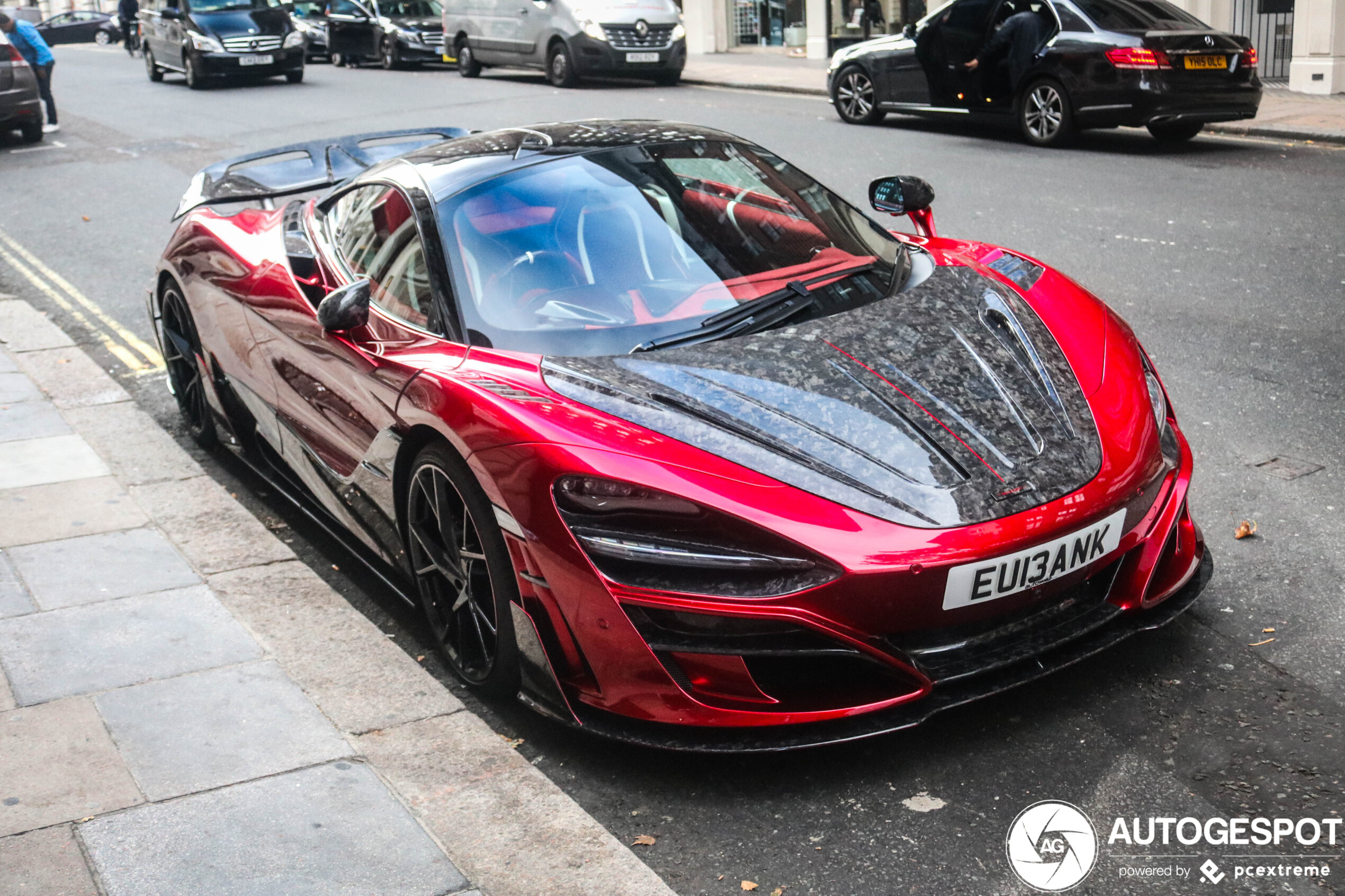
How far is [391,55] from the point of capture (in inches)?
1043

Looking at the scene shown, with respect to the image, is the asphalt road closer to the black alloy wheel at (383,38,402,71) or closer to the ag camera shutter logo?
the ag camera shutter logo

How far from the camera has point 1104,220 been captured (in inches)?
358

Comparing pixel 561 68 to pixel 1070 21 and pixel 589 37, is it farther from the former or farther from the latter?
pixel 1070 21

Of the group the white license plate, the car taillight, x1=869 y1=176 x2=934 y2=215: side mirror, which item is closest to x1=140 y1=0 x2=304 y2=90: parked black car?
the car taillight

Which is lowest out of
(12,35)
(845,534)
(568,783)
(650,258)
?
(568,783)

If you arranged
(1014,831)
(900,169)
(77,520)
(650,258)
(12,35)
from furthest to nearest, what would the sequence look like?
1. (12,35)
2. (900,169)
3. (77,520)
4. (650,258)
5. (1014,831)

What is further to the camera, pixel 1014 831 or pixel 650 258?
pixel 650 258

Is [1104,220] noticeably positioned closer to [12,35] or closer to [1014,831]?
[1014,831]

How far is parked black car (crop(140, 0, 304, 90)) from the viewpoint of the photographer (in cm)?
2328

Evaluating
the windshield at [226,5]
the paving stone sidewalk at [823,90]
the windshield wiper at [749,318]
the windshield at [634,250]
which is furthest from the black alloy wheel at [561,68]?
the windshield wiper at [749,318]

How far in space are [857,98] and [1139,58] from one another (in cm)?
379

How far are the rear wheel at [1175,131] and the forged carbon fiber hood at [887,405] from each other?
9625 millimetres

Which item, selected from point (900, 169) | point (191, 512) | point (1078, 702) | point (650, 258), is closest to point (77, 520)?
point (191, 512)

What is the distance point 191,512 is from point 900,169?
799 centimetres
